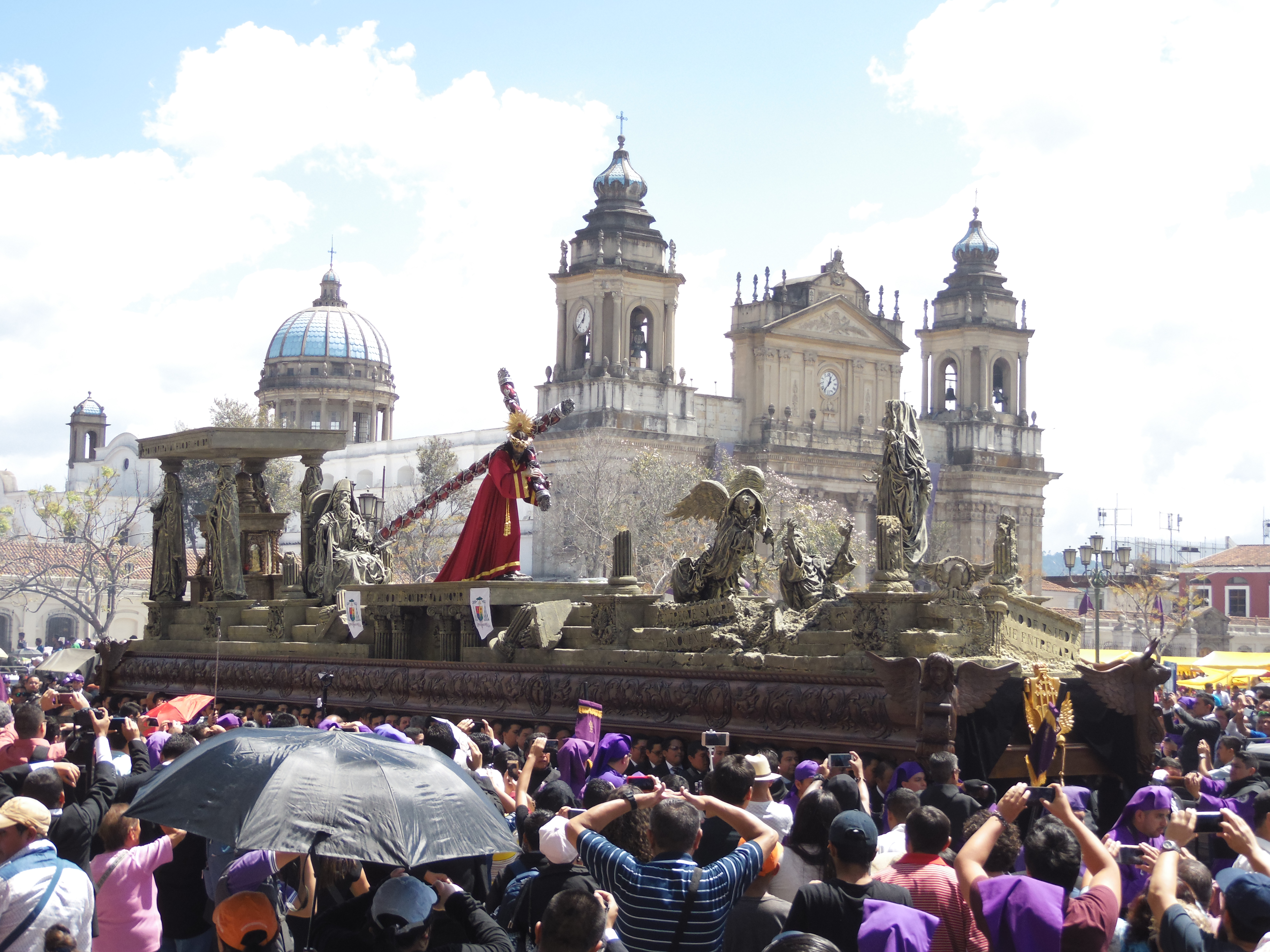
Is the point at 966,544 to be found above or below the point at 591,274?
below

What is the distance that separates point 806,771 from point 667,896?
4207mm

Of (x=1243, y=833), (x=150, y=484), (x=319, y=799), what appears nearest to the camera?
(x=1243, y=833)

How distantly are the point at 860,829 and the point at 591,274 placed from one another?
2074 inches

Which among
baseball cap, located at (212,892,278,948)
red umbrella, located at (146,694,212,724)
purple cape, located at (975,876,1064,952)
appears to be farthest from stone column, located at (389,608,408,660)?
purple cape, located at (975,876,1064,952)

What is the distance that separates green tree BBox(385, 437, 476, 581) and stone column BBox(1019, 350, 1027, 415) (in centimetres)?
2673

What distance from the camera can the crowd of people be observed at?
16.5 ft

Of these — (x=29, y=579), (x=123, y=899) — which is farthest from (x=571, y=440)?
(x=123, y=899)

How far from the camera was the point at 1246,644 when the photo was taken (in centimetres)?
5606

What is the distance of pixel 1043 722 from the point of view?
12.1m

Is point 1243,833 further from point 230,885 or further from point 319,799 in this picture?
point 230,885

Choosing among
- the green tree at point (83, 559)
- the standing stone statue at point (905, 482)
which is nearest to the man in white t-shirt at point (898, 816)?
the standing stone statue at point (905, 482)

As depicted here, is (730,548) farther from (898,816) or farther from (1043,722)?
(898,816)

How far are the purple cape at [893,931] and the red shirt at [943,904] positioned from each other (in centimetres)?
24

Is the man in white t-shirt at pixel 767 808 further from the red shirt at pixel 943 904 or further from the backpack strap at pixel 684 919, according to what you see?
the backpack strap at pixel 684 919
